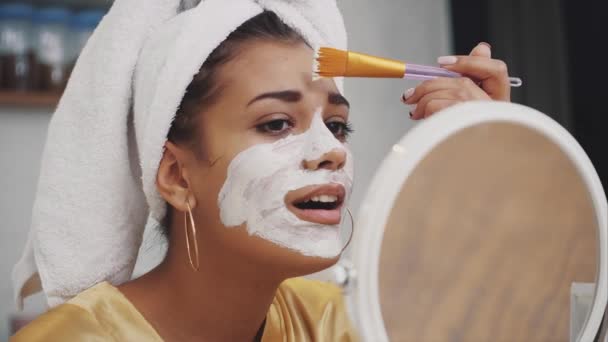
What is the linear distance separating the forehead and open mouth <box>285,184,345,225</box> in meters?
0.11

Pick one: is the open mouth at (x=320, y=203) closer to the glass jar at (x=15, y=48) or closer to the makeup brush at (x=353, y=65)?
the makeup brush at (x=353, y=65)

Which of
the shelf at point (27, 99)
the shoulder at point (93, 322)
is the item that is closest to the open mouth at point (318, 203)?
the shoulder at point (93, 322)

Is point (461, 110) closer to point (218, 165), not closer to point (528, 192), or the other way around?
point (528, 192)

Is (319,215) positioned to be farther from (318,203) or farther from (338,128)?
(338,128)

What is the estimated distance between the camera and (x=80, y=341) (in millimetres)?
695

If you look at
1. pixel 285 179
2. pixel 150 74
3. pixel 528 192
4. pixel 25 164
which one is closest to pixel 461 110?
pixel 528 192

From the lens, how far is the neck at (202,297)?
0.76 m

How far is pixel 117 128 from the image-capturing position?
0.76 meters

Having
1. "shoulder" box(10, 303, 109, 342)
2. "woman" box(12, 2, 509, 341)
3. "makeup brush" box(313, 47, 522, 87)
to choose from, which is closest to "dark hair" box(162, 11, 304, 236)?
"woman" box(12, 2, 509, 341)

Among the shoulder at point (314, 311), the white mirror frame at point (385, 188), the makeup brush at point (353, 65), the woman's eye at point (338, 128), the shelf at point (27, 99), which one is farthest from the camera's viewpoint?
the shelf at point (27, 99)

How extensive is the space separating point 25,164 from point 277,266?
3.96 ft

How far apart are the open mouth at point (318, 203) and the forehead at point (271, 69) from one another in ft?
0.36

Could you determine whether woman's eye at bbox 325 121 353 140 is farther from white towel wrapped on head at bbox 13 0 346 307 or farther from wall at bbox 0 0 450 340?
wall at bbox 0 0 450 340

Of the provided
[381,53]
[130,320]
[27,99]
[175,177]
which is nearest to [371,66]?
[175,177]
